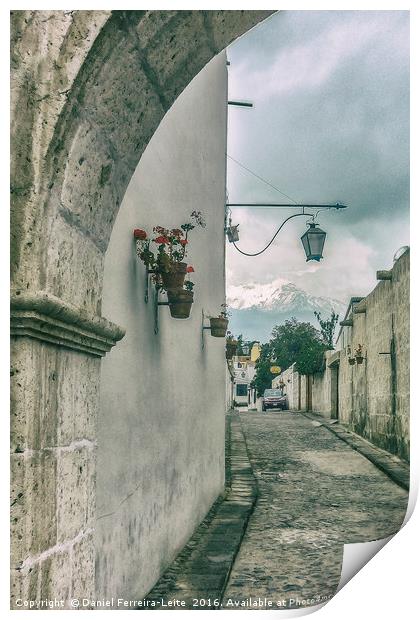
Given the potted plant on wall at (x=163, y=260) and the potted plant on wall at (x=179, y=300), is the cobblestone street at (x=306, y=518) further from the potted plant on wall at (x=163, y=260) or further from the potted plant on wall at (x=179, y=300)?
the potted plant on wall at (x=163, y=260)

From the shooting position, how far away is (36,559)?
1.70 m

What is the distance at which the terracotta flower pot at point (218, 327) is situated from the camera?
6.12 meters

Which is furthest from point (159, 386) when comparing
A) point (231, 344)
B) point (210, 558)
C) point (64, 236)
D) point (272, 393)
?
point (272, 393)

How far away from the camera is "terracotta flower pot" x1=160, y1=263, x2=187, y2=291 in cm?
368

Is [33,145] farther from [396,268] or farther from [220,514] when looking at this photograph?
[396,268]

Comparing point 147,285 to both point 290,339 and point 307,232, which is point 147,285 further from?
point 290,339

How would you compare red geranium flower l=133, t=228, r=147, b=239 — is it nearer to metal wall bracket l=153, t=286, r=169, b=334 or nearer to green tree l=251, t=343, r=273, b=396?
metal wall bracket l=153, t=286, r=169, b=334

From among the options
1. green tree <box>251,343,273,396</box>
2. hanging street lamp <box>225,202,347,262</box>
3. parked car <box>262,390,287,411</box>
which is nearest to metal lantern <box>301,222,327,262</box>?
hanging street lamp <box>225,202,347,262</box>

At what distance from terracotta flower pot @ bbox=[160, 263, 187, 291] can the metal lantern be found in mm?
3937

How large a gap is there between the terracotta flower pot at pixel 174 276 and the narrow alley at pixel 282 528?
1599 millimetres

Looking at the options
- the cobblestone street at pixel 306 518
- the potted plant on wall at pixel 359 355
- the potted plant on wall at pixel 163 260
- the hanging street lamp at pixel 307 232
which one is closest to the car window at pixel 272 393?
the potted plant on wall at pixel 359 355

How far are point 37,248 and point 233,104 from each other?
24.9 ft

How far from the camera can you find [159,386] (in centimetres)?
402
